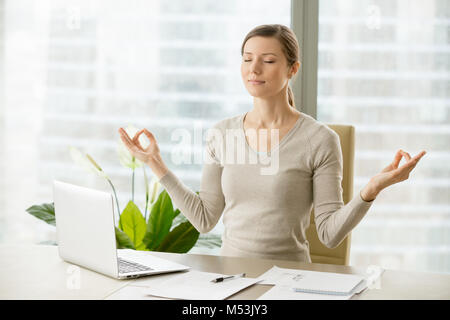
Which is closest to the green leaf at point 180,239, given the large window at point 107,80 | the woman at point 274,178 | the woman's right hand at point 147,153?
the large window at point 107,80

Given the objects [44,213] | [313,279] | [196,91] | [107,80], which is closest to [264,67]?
[313,279]

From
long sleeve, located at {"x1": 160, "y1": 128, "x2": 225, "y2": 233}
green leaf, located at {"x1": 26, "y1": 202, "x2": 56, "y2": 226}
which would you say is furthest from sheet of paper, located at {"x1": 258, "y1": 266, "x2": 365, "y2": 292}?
green leaf, located at {"x1": 26, "y1": 202, "x2": 56, "y2": 226}

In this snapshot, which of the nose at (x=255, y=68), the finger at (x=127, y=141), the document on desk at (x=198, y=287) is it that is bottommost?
the document on desk at (x=198, y=287)

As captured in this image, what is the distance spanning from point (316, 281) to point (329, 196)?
0.44 meters

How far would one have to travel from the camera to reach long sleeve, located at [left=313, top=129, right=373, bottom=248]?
1611 mm

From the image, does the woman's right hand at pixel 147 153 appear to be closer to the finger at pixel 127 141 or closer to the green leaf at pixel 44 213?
the finger at pixel 127 141

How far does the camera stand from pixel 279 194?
1739mm

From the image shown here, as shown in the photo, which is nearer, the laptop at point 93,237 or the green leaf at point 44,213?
the laptop at point 93,237

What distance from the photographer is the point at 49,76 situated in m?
2.91

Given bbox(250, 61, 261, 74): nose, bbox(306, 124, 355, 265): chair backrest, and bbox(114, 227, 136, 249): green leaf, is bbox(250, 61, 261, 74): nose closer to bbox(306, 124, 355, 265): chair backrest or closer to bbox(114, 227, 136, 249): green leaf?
bbox(306, 124, 355, 265): chair backrest

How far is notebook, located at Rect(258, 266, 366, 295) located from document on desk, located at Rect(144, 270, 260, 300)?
0.23ft

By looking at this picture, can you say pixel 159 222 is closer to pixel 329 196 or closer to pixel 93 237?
pixel 329 196

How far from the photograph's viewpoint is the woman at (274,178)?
1.72 meters

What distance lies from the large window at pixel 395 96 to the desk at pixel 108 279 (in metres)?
1.32
